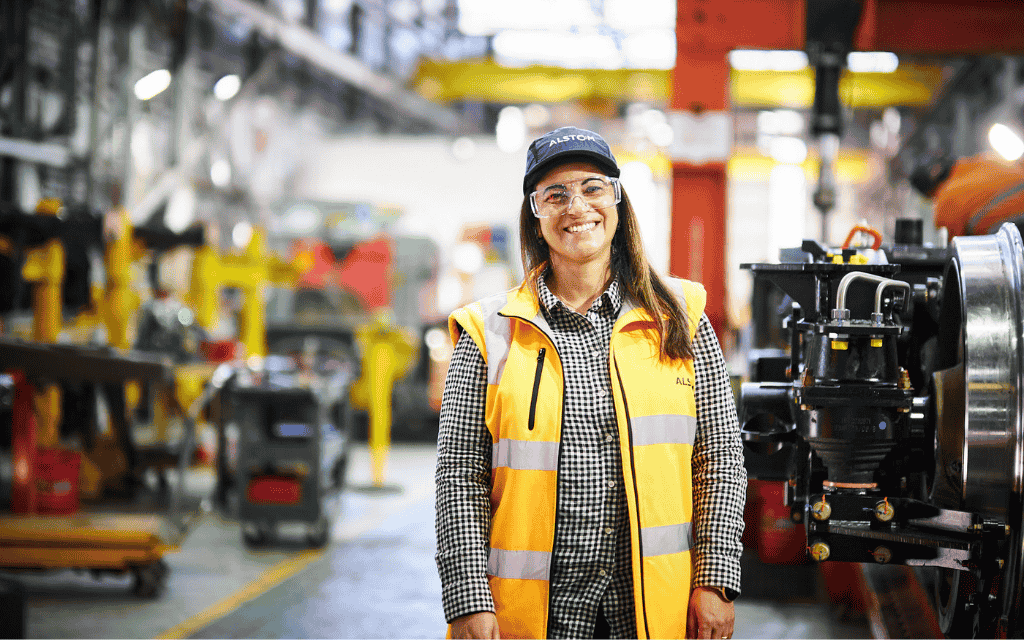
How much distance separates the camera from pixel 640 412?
189 cm

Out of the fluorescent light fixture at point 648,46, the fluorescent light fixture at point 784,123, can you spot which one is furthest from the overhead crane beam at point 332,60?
the fluorescent light fixture at point 784,123

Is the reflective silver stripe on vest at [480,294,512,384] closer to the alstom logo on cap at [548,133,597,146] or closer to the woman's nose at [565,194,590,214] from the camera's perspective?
the woman's nose at [565,194,590,214]

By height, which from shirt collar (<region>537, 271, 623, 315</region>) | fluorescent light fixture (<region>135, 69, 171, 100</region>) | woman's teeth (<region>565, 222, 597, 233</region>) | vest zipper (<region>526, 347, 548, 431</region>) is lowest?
vest zipper (<region>526, 347, 548, 431</region>)

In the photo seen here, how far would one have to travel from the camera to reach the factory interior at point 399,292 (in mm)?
2562

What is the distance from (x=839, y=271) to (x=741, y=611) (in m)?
2.70

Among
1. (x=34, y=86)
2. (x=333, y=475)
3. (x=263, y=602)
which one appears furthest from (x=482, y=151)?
(x=263, y=602)

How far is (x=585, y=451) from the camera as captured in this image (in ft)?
6.21

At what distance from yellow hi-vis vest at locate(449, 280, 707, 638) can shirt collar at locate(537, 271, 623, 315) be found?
0.17ft

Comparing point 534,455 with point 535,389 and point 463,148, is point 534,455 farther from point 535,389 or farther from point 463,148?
point 463,148

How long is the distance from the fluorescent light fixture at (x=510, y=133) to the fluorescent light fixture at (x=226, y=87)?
5.94 m

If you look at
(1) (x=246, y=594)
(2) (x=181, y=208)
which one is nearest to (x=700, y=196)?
(1) (x=246, y=594)

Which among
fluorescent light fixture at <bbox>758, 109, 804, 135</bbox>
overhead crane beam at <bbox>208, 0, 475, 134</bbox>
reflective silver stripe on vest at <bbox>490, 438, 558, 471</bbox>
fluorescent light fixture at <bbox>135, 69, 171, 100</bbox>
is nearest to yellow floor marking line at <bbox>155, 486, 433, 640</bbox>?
reflective silver stripe on vest at <bbox>490, 438, 558, 471</bbox>

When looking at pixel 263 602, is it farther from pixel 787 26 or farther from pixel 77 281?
pixel 787 26

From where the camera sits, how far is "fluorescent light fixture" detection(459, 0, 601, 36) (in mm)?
14758
